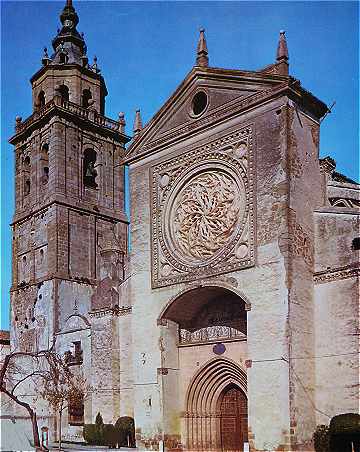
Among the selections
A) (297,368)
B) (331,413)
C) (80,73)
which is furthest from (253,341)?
→ (80,73)

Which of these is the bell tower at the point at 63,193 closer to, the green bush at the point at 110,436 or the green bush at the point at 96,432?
the green bush at the point at 96,432

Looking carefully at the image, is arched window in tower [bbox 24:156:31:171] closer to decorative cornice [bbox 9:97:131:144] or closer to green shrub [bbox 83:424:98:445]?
decorative cornice [bbox 9:97:131:144]

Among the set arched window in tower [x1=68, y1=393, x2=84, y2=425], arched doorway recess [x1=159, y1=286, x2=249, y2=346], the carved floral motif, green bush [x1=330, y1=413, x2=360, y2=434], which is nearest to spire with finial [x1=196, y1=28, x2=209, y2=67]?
the carved floral motif

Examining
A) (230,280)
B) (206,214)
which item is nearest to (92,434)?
(230,280)

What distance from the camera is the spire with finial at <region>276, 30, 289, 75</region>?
70.9 ft

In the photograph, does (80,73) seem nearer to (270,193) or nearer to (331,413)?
(270,193)

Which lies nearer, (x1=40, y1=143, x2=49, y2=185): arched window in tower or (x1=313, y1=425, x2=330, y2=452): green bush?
(x1=313, y1=425, x2=330, y2=452): green bush

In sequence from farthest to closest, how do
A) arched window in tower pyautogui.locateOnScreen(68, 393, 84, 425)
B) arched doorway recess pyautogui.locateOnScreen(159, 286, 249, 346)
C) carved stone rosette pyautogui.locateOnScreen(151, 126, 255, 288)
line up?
arched window in tower pyautogui.locateOnScreen(68, 393, 84, 425)
arched doorway recess pyautogui.locateOnScreen(159, 286, 249, 346)
carved stone rosette pyautogui.locateOnScreen(151, 126, 255, 288)

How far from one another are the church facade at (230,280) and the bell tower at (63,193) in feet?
22.1

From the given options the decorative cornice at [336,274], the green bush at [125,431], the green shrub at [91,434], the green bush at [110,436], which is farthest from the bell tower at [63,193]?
the decorative cornice at [336,274]

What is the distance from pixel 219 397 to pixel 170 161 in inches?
332

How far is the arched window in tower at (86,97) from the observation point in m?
41.4

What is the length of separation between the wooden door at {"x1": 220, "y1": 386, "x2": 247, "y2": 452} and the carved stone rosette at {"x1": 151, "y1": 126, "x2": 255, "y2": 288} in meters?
4.35

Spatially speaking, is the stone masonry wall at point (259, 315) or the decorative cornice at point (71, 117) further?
the decorative cornice at point (71, 117)
